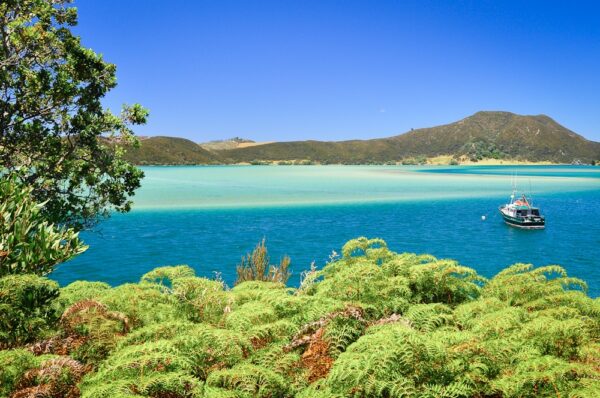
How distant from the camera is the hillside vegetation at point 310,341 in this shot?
279 centimetres

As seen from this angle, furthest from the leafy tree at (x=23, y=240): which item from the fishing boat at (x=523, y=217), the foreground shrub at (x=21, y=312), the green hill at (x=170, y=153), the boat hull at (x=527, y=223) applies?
the green hill at (x=170, y=153)

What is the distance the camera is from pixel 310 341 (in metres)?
3.62

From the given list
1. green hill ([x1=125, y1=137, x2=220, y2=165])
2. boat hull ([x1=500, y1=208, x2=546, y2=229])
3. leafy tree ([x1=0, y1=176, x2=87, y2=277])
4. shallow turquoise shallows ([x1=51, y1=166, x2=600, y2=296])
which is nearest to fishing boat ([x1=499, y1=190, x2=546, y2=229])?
boat hull ([x1=500, y1=208, x2=546, y2=229])

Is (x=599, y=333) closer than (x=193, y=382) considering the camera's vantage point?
No

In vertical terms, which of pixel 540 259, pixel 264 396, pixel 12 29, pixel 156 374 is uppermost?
pixel 12 29

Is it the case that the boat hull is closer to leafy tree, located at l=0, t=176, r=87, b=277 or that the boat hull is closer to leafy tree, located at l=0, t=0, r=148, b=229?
leafy tree, located at l=0, t=0, r=148, b=229

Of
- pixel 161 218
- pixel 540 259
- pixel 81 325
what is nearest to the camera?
pixel 81 325

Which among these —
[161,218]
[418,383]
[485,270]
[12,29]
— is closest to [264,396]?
[418,383]

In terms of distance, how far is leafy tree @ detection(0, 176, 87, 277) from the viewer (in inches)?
194

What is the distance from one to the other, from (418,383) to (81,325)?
2847 mm

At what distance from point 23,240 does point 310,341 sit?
3.59 meters

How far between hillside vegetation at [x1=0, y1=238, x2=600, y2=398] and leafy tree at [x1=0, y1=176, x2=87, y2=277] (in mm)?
546

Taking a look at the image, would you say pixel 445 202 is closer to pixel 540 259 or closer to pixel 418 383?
pixel 540 259

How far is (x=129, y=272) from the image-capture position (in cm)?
2031
